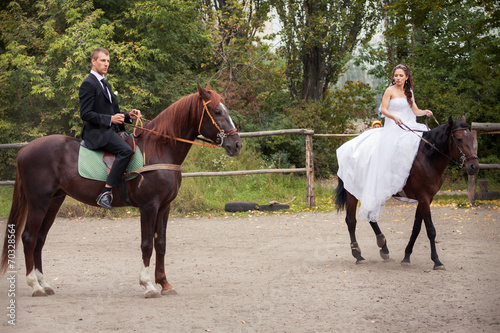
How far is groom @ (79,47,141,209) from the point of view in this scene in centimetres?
503

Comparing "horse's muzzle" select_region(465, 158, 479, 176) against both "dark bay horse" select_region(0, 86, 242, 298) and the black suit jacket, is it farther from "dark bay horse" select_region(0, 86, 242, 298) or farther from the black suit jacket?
the black suit jacket

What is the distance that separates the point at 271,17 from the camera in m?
18.8

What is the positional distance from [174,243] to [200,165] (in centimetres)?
523

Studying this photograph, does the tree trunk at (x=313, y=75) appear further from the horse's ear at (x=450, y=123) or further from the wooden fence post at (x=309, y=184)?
the horse's ear at (x=450, y=123)

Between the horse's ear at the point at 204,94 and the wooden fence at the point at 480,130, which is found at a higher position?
the horse's ear at the point at 204,94

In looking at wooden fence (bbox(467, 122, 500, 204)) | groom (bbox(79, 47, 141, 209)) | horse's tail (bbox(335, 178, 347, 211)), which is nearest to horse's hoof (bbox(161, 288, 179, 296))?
groom (bbox(79, 47, 141, 209))

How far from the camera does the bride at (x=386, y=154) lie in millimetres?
6293

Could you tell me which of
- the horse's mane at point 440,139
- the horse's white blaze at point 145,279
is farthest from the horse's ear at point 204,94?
the horse's mane at point 440,139

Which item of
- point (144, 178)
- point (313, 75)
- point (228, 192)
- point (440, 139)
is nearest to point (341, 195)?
point (440, 139)

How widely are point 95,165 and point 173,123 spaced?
0.90m

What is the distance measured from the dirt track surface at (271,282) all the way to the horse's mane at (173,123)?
152 centimetres

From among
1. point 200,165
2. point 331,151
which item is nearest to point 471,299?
point 200,165

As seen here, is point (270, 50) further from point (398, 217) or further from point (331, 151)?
point (398, 217)

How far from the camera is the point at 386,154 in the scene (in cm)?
637
